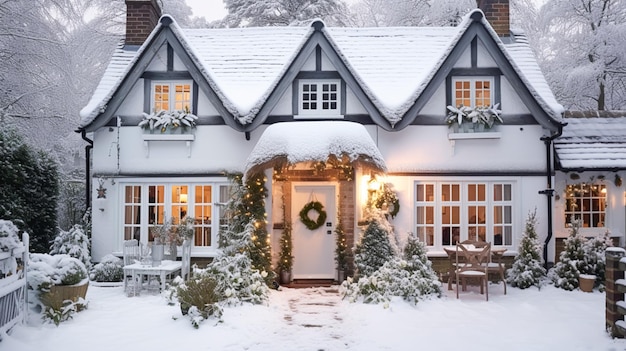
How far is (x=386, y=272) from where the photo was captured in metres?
10.6

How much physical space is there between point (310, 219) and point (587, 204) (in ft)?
23.0

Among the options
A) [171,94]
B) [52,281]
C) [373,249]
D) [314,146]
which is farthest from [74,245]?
[373,249]

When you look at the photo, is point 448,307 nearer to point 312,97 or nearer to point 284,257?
point 284,257

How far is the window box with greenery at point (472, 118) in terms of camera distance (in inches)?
505

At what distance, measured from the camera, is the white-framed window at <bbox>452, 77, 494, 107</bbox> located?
13.2m

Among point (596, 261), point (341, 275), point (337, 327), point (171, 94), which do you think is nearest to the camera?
point (337, 327)

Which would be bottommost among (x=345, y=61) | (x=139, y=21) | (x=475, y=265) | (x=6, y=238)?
(x=475, y=265)

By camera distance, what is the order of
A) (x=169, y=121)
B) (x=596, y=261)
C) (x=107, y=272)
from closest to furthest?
(x=596, y=261) < (x=107, y=272) < (x=169, y=121)

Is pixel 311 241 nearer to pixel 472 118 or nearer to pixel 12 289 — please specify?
pixel 472 118

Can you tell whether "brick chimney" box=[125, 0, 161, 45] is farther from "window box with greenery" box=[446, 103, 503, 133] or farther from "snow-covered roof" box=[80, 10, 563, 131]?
"window box with greenery" box=[446, 103, 503, 133]

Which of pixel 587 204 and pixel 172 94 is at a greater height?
pixel 172 94

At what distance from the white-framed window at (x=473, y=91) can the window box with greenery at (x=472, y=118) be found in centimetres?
30

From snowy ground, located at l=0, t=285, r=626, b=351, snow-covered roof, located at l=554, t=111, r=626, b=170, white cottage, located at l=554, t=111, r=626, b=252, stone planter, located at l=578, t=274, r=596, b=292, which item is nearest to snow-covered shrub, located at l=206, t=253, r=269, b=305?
snowy ground, located at l=0, t=285, r=626, b=351

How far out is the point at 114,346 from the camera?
7.52m
